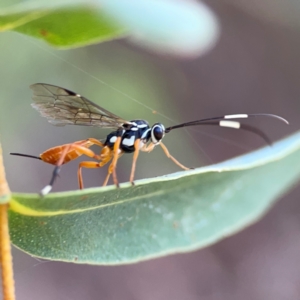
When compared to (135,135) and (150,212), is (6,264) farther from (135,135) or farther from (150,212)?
(135,135)

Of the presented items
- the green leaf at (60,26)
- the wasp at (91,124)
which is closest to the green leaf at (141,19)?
the green leaf at (60,26)

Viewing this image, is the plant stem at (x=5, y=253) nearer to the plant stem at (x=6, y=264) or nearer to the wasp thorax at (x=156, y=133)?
the plant stem at (x=6, y=264)

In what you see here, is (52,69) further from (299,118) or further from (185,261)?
(299,118)

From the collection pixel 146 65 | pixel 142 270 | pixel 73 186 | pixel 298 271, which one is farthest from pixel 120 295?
pixel 146 65

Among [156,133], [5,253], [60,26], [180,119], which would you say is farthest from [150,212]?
[180,119]

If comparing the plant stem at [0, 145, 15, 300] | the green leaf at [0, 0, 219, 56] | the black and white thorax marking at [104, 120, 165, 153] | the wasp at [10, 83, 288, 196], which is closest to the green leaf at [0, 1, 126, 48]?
the green leaf at [0, 0, 219, 56]

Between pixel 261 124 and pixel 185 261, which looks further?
pixel 261 124
